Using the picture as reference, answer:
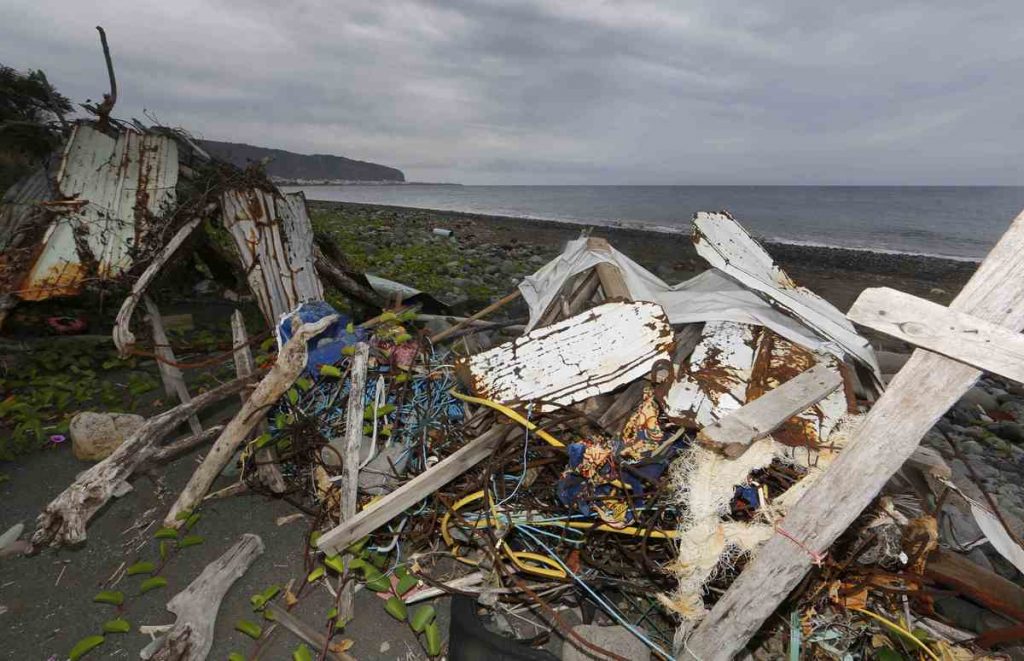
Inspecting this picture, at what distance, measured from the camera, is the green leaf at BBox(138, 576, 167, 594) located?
123 inches

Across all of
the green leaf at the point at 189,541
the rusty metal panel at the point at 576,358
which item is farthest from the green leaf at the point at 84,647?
the rusty metal panel at the point at 576,358

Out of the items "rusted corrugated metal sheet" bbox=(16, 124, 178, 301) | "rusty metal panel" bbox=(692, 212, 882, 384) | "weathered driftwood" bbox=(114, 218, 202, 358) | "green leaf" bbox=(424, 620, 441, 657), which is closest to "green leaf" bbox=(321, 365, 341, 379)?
"weathered driftwood" bbox=(114, 218, 202, 358)

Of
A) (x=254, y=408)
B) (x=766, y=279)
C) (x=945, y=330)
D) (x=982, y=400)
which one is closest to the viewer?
(x=945, y=330)

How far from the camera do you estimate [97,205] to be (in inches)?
181

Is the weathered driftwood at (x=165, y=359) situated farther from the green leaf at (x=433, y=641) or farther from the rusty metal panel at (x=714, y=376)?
the rusty metal panel at (x=714, y=376)

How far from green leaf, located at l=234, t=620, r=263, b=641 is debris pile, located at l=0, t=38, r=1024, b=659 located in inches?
5.9

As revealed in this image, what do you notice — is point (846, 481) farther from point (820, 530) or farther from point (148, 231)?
point (148, 231)

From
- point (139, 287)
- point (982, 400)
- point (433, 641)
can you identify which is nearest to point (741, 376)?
point (433, 641)

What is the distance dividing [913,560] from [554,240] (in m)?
Answer: 22.2

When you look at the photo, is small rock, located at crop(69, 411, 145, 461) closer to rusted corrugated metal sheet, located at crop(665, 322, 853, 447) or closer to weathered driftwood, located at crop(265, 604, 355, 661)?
weathered driftwood, located at crop(265, 604, 355, 661)

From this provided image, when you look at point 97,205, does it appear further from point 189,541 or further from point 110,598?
point 110,598

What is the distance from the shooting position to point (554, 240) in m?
24.0

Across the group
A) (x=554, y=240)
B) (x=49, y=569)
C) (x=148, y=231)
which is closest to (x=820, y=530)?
(x=49, y=569)

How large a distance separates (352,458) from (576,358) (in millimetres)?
1875
